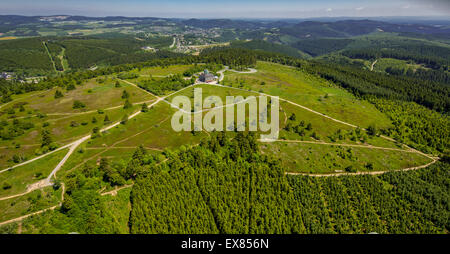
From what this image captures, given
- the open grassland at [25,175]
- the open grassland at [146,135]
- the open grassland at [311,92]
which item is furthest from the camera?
the open grassland at [311,92]

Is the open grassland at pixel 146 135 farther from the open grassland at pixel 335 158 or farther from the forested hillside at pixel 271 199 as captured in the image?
the open grassland at pixel 335 158

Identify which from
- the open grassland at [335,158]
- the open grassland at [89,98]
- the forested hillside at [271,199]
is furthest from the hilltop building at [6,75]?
the open grassland at [335,158]

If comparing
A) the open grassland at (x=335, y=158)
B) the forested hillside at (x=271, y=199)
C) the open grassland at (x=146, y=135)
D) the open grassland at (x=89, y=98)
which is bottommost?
the forested hillside at (x=271, y=199)

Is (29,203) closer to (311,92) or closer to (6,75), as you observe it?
(311,92)

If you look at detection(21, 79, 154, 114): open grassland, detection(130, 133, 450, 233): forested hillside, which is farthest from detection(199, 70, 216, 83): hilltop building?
detection(130, 133, 450, 233): forested hillside

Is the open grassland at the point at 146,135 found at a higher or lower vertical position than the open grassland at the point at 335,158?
higher

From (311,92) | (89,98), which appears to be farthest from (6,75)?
(311,92)

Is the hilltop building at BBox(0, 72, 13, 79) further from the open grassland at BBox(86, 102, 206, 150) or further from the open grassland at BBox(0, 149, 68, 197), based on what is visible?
the open grassland at BBox(0, 149, 68, 197)
